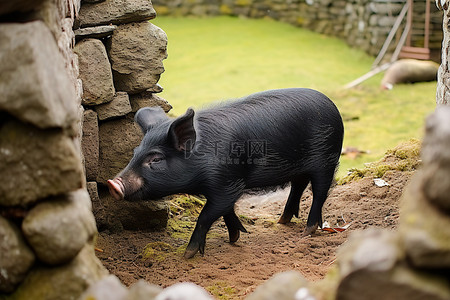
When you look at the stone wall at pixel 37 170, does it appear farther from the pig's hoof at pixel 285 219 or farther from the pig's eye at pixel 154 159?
the pig's hoof at pixel 285 219

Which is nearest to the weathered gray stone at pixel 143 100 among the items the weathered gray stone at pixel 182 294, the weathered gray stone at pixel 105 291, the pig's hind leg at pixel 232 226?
the pig's hind leg at pixel 232 226

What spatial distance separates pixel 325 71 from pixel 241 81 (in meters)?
1.86

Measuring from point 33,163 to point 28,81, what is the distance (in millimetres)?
382

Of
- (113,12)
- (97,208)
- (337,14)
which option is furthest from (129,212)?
(337,14)

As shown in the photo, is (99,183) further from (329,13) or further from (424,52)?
(329,13)

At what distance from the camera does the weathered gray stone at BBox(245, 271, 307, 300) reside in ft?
7.91

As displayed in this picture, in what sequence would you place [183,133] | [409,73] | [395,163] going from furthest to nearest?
[409,73], [395,163], [183,133]

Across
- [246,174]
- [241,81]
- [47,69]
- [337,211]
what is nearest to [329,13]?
[241,81]

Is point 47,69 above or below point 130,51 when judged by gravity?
above

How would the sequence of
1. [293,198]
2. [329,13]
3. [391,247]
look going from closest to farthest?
[391,247] → [293,198] → [329,13]

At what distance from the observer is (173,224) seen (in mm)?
5633

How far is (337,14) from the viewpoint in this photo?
1359 cm

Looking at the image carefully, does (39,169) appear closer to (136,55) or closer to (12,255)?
(12,255)

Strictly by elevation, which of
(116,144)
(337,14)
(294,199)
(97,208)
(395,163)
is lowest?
(337,14)
